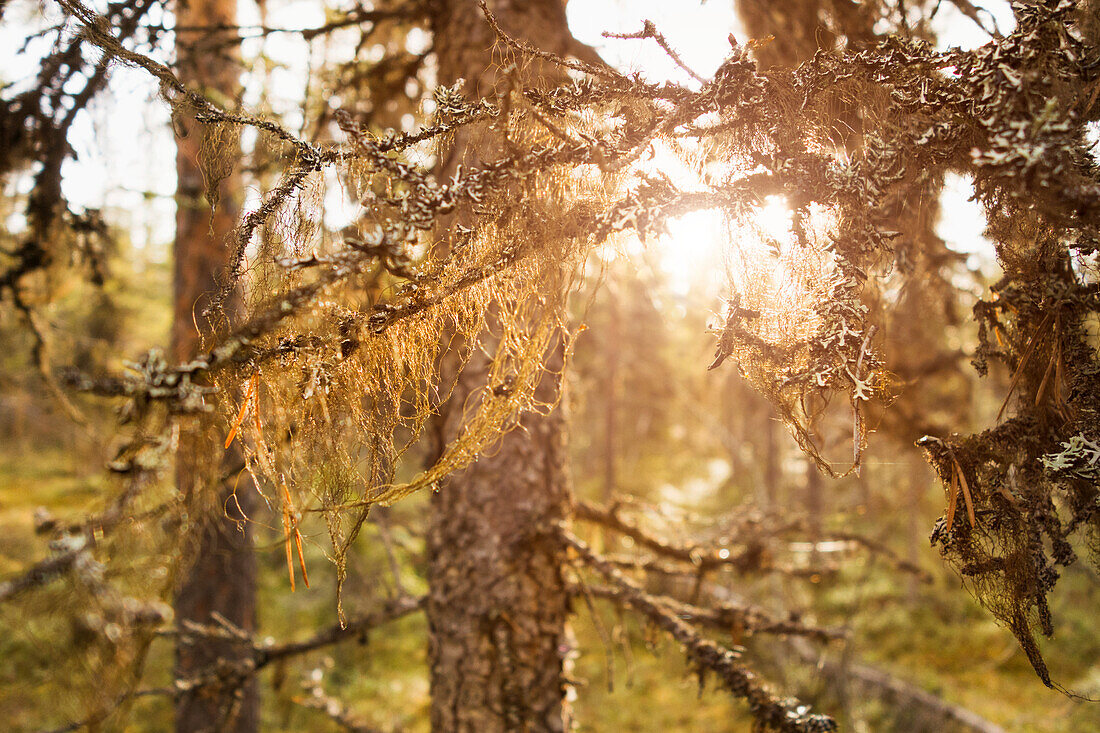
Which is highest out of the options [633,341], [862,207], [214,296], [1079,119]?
[633,341]

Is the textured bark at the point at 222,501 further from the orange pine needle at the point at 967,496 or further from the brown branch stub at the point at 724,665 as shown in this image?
the orange pine needle at the point at 967,496

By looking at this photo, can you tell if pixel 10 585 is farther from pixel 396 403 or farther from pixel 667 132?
pixel 667 132

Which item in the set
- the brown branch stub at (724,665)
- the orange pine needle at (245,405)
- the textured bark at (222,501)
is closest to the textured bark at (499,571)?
the brown branch stub at (724,665)

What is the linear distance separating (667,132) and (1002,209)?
97 cm

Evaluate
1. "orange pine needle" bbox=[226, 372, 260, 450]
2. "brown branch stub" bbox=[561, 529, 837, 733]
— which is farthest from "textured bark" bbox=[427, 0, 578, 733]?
"orange pine needle" bbox=[226, 372, 260, 450]

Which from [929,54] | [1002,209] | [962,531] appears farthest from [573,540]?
[929,54]

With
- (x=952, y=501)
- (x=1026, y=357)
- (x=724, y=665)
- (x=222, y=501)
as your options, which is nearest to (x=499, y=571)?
(x=724, y=665)

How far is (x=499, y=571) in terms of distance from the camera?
9.20ft

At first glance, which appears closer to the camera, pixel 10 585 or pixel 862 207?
pixel 10 585

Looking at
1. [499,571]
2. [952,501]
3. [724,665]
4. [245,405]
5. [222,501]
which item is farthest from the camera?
[222,501]

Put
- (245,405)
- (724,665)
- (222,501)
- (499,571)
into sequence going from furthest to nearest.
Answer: (222,501)
(499,571)
(724,665)
(245,405)

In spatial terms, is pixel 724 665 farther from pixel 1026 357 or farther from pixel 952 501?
pixel 1026 357

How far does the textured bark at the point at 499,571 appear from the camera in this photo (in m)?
2.75

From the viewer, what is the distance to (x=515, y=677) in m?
2.74
